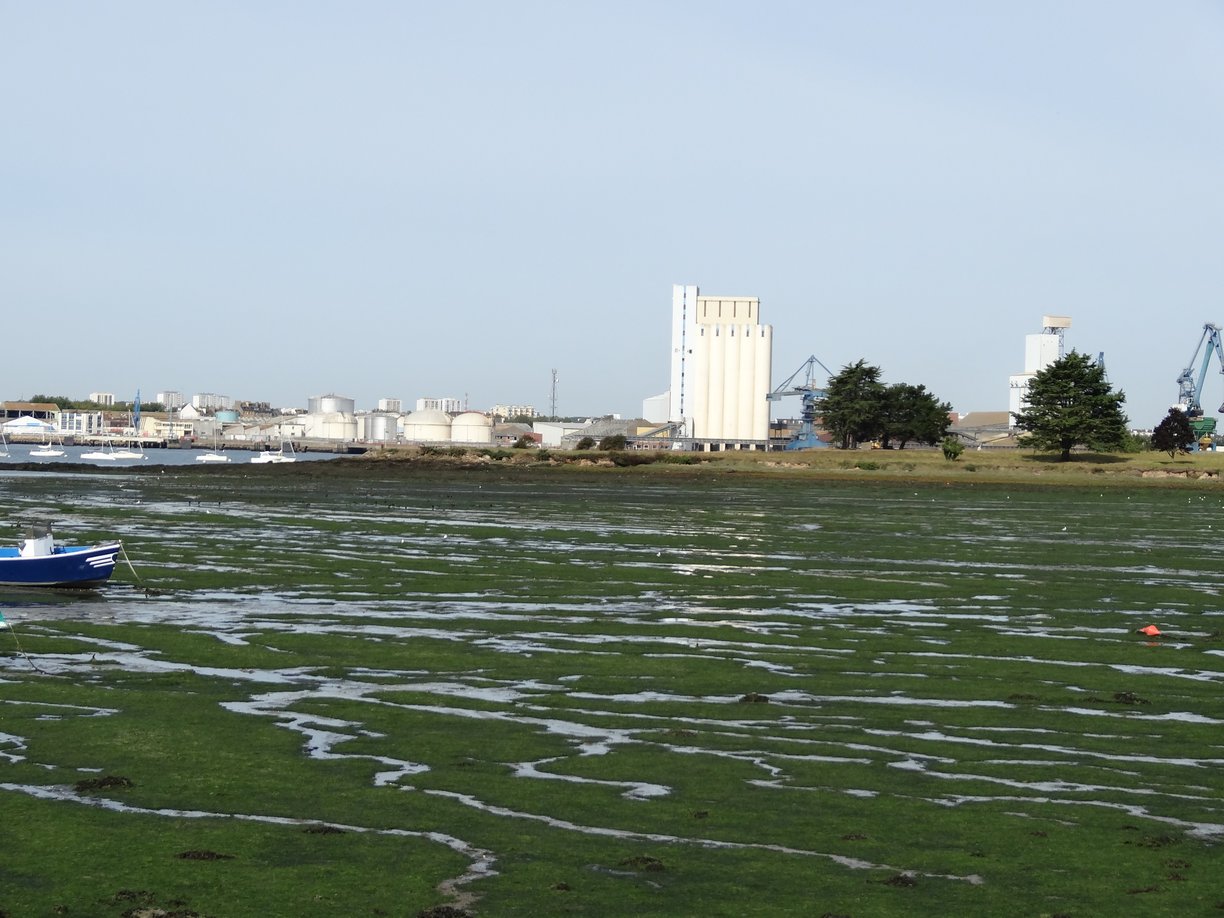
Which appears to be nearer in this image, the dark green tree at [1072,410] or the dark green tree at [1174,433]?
the dark green tree at [1072,410]

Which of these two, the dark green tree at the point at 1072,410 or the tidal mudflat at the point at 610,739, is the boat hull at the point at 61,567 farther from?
the dark green tree at the point at 1072,410

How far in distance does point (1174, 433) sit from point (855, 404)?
123ft

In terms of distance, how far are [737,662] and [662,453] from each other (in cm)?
13450

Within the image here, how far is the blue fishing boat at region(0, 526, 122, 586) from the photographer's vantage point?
1394 inches

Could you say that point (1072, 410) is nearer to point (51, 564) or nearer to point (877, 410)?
point (877, 410)

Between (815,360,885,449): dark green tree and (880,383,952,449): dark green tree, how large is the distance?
42.7 inches

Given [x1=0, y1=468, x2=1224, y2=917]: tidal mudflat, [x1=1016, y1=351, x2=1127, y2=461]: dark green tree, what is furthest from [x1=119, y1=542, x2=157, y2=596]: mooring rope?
[x1=1016, y1=351, x2=1127, y2=461]: dark green tree

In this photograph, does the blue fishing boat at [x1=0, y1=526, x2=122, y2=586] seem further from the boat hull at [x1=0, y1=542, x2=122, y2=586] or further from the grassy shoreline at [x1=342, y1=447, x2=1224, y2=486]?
the grassy shoreline at [x1=342, y1=447, x2=1224, y2=486]

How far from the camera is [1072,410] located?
139000 millimetres

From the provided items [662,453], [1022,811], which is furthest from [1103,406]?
[1022,811]

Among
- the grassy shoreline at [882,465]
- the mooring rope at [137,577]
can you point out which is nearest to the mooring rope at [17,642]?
the mooring rope at [137,577]

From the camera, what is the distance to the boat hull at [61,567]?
35.4 metres

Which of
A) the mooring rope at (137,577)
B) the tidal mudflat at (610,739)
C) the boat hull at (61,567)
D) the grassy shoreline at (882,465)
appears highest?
the grassy shoreline at (882,465)

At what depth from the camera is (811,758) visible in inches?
752
